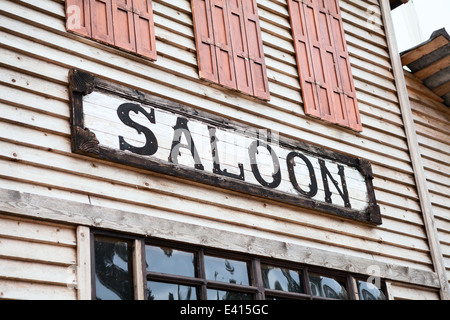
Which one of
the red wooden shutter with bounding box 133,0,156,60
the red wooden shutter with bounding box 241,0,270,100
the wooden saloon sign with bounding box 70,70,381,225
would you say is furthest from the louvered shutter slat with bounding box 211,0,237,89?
the red wooden shutter with bounding box 133,0,156,60

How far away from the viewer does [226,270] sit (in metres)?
6.98

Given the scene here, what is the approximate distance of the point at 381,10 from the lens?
10.5 m

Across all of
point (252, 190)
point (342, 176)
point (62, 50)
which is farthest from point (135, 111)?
point (342, 176)

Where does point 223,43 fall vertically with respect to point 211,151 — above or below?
above

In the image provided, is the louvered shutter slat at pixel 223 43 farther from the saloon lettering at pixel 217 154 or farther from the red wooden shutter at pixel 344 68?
the red wooden shutter at pixel 344 68

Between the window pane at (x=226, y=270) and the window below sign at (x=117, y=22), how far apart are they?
2063 mm

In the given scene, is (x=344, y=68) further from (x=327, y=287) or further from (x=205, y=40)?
(x=327, y=287)

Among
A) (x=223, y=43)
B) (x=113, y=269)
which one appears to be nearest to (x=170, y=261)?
(x=113, y=269)

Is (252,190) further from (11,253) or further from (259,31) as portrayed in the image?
(11,253)

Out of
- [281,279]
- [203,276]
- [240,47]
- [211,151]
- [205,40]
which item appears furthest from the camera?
[240,47]

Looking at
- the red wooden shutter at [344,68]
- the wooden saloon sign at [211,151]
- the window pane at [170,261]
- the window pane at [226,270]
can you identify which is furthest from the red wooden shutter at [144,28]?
the red wooden shutter at [344,68]

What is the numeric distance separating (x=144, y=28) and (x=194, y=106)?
0.91m

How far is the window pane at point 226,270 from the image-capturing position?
22.5 feet

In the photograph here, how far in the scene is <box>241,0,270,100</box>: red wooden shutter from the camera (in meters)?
8.14
